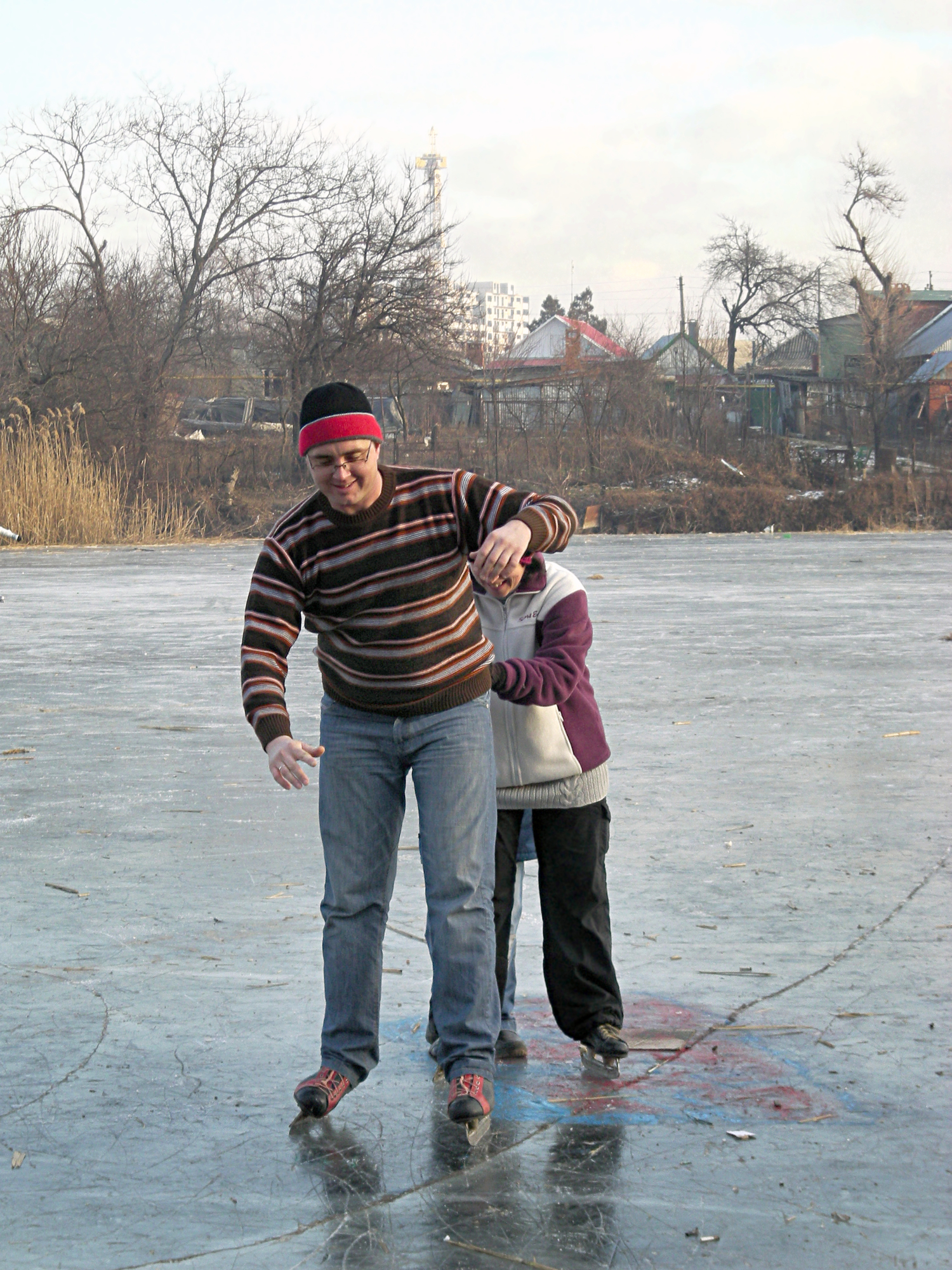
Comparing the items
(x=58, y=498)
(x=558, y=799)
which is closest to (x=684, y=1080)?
(x=558, y=799)

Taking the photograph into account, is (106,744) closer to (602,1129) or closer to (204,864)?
(204,864)

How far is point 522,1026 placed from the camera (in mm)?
4070

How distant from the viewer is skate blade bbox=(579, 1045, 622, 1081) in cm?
363

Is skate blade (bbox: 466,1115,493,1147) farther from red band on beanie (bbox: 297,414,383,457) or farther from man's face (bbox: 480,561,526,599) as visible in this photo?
red band on beanie (bbox: 297,414,383,457)

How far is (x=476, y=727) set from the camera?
3.52 metres

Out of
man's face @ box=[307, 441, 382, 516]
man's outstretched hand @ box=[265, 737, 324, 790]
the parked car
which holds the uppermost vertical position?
the parked car

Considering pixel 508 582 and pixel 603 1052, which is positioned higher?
pixel 508 582

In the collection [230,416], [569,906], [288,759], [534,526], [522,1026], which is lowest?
[522,1026]

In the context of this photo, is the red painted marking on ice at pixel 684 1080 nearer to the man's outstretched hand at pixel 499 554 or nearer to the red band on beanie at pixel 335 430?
the man's outstretched hand at pixel 499 554

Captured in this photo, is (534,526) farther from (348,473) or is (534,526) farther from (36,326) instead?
(36,326)

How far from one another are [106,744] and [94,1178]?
5.07m

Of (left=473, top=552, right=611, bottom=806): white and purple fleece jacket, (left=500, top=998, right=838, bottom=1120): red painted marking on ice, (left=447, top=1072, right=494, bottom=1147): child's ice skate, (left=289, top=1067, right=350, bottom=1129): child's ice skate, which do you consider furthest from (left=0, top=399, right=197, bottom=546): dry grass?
(left=447, top=1072, right=494, bottom=1147): child's ice skate

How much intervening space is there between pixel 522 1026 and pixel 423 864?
0.79m

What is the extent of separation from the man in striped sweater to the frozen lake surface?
0.27 m
